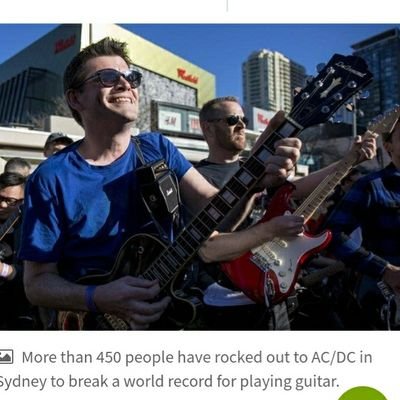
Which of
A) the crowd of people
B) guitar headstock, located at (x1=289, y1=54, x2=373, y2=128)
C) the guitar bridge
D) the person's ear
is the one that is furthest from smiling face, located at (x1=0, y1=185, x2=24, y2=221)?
guitar headstock, located at (x1=289, y1=54, x2=373, y2=128)

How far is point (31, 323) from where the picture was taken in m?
1.93

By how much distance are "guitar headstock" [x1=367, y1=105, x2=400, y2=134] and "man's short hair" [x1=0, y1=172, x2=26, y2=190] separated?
1844mm

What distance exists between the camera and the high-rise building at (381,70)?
164cm

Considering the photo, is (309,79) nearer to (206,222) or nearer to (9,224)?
(206,222)

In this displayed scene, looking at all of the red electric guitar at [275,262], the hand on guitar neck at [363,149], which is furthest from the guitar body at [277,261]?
the hand on guitar neck at [363,149]

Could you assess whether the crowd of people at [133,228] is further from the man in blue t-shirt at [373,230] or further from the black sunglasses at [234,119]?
the black sunglasses at [234,119]

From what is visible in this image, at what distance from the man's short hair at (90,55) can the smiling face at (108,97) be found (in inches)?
0.7

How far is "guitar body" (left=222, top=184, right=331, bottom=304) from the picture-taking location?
1756mm

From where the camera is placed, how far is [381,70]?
1749 mm

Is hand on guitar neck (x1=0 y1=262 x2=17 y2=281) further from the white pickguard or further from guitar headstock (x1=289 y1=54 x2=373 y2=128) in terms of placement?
guitar headstock (x1=289 y1=54 x2=373 y2=128)

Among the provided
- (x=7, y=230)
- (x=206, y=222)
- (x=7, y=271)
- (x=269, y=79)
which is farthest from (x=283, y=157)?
(x=7, y=230)

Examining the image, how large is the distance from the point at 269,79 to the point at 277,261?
0.81 meters
